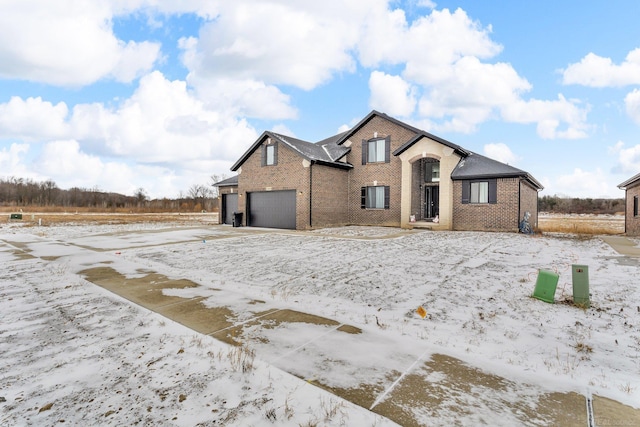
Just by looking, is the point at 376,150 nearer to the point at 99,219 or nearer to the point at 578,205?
the point at 99,219

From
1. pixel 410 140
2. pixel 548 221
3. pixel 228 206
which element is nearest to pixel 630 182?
pixel 410 140

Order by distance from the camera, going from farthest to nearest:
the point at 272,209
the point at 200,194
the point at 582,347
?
the point at 200,194 → the point at 272,209 → the point at 582,347

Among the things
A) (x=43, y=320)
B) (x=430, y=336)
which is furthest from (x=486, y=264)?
(x=43, y=320)

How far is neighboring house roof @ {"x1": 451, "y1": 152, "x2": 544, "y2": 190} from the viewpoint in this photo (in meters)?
17.5

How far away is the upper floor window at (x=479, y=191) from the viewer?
714 inches

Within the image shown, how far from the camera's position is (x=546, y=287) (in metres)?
5.64

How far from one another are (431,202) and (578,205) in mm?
53147

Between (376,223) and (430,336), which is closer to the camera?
(430,336)

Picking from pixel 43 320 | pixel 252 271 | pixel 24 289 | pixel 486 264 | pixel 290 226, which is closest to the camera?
pixel 43 320

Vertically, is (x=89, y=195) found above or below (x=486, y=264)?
above

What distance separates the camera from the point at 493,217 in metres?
18.2

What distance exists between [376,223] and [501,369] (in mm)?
18489

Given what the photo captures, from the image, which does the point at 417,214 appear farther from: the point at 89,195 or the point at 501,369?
the point at 89,195

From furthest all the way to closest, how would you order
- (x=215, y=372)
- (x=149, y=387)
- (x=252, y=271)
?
(x=252, y=271) < (x=215, y=372) < (x=149, y=387)
